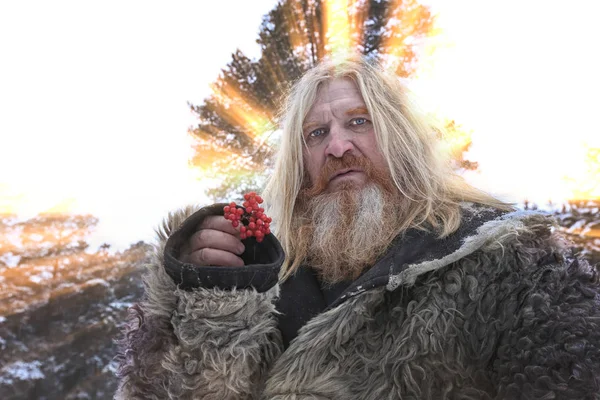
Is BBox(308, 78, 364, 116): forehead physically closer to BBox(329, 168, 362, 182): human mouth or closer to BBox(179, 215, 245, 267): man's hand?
BBox(329, 168, 362, 182): human mouth

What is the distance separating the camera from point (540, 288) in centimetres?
136

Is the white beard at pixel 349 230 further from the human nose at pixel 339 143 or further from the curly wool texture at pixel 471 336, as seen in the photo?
the curly wool texture at pixel 471 336

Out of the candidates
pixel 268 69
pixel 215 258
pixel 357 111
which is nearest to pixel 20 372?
pixel 268 69

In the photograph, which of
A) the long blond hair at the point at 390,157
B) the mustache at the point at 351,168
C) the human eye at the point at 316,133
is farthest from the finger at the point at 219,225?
the human eye at the point at 316,133

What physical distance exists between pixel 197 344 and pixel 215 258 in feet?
1.01

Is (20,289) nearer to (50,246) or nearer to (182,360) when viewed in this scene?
(50,246)


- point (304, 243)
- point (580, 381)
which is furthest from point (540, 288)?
point (304, 243)

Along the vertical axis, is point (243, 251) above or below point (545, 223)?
above

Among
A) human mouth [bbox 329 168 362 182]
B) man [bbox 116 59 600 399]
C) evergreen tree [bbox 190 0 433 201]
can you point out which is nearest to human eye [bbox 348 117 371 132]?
human mouth [bbox 329 168 362 182]

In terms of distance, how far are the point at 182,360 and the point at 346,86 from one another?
68.8 inches

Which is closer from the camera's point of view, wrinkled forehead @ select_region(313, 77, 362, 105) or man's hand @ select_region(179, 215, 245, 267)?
man's hand @ select_region(179, 215, 245, 267)

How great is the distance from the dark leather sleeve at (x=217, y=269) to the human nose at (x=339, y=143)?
840mm

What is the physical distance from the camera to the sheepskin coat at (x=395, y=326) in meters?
1.32

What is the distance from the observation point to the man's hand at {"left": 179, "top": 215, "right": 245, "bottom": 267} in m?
1.51
